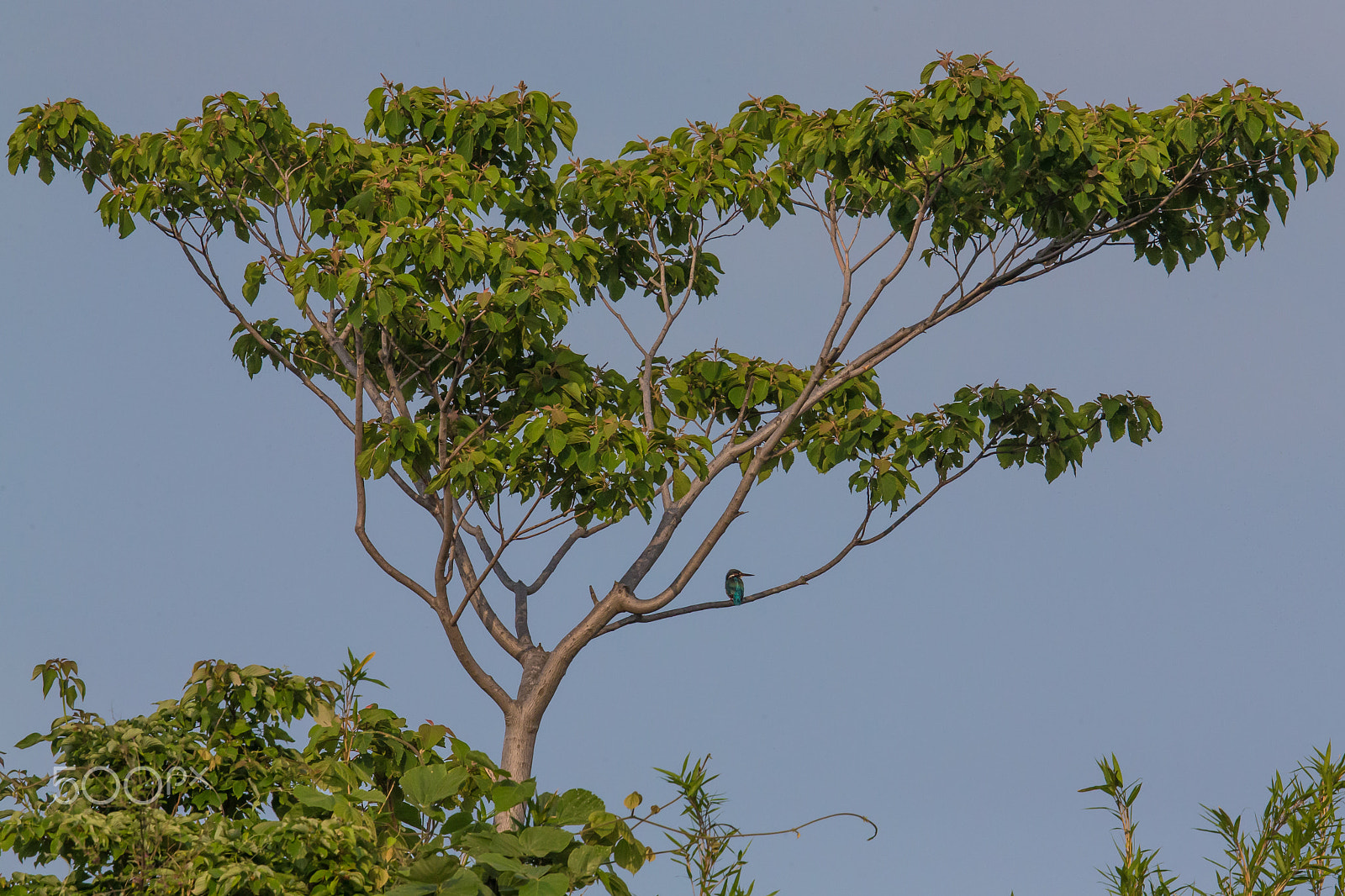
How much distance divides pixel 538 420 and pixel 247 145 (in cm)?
401

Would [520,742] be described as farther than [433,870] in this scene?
Yes

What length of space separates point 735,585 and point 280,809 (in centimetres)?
538

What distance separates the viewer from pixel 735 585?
1167 cm

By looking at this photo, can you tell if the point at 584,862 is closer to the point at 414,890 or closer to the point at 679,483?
the point at 414,890

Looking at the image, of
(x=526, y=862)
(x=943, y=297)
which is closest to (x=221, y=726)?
(x=526, y=862)

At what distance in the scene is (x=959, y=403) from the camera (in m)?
12.3

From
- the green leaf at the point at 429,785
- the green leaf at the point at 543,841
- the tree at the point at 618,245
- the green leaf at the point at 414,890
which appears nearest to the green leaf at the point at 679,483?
the tree at the point at 618,245

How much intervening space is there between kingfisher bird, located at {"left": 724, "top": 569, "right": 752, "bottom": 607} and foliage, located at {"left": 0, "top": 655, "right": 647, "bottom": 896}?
4865mm

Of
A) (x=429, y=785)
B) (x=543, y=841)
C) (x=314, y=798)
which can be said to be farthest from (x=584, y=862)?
(x=314, y=798)

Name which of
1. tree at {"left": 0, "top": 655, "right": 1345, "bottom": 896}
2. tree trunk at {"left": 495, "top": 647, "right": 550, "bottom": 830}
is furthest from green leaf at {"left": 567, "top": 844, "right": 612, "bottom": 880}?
tree trunk at {"left": 495, "top": 647, "right": 550, "bottom": 830}

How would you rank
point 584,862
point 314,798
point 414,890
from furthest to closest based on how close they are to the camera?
point 314,798, point 584,862, point 414,890

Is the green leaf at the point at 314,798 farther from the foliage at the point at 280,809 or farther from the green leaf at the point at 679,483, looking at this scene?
the green leaf at the point at 679,483

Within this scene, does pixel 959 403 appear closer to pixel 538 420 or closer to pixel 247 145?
pixel 538 420

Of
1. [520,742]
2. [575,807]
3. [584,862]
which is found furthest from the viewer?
[520,742]
